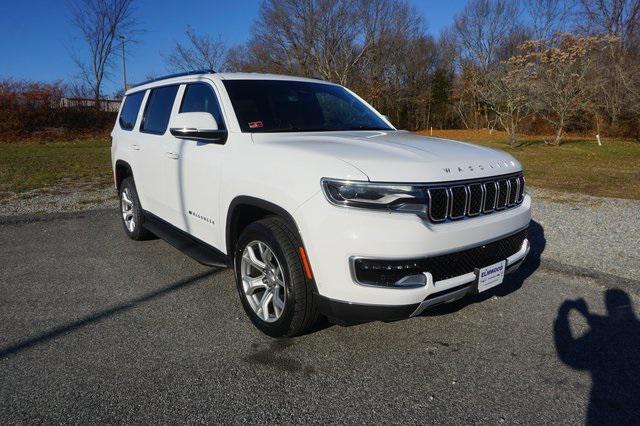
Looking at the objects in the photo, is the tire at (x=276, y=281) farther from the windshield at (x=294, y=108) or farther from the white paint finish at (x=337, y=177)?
the windshield at (x=294, y=108)

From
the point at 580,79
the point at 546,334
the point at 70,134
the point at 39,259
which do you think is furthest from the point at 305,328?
the point at 70,134

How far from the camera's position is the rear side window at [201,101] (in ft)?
12.2

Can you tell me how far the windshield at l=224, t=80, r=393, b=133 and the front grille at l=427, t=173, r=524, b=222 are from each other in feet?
4.61

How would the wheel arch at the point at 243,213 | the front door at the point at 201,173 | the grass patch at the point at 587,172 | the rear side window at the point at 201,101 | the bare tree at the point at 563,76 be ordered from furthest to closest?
1. the bare tree at the point at 563,76
2. the grass patch at the point at 587,172
3. the rear side window at the point at 201,101
4. the front door at the point at 201,173
5. the wheel arch at the point at 243,213

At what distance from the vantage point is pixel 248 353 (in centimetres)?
304

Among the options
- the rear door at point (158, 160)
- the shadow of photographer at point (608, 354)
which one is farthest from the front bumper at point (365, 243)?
the rear door at point (158, 160)

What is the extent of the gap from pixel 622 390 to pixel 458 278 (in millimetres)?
1086

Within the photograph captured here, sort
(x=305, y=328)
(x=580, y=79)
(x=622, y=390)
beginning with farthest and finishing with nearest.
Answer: (x=580, y=79) < (x=305, y=328) < (x=622, y=390)

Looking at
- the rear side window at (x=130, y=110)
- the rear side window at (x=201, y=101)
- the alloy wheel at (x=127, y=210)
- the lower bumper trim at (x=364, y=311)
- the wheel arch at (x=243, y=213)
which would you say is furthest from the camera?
the alloy wheel at (x=127, y=210)

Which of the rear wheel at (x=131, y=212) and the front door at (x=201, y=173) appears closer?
the front door at (x=201, y=173)

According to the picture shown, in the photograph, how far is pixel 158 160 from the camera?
4496 mm

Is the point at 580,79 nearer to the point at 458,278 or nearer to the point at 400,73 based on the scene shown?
the point at 458,278

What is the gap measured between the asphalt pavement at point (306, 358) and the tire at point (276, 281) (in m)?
0.18

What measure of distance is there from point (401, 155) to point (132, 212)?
395 cm
